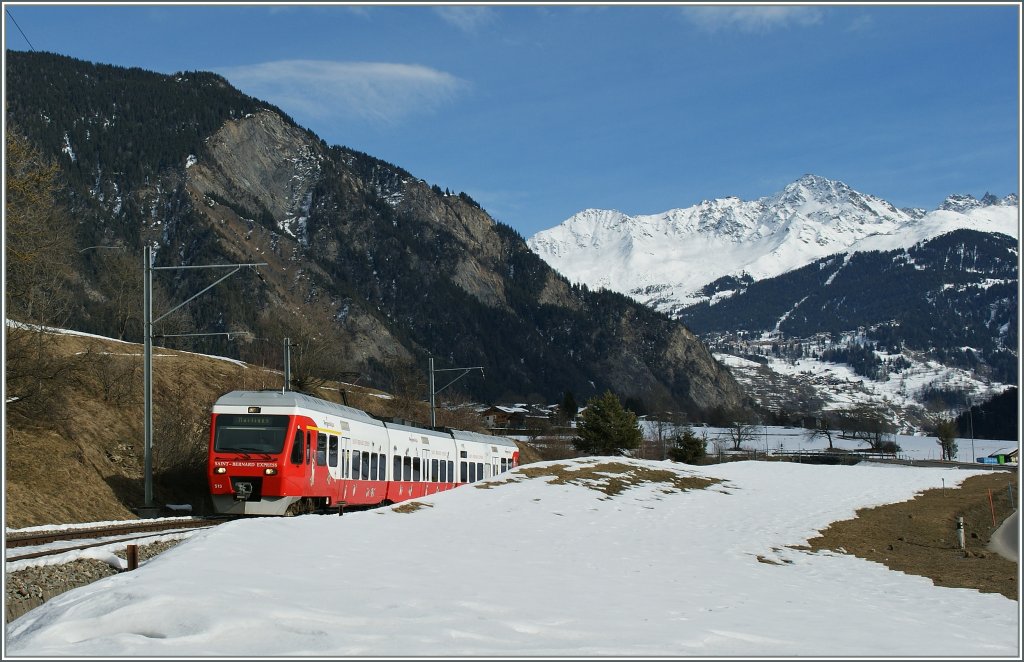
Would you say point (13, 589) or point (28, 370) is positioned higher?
point (28, 370)

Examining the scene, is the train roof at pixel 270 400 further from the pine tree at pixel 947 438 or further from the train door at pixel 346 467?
the pine tree at pixel 947 438

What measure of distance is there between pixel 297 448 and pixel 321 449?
1446 millimetres

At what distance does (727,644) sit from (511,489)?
26.7 meters

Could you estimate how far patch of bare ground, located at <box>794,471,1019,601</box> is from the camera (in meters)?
24.4

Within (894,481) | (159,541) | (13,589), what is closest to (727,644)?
(13,589)

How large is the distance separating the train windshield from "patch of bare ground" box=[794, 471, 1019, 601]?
15.9 meters

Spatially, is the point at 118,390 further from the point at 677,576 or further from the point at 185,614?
the point at 185,614

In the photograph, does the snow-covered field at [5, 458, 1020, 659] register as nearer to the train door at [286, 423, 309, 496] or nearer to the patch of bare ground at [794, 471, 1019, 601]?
the patch of bare ground at [794, 471, 1019, 601]

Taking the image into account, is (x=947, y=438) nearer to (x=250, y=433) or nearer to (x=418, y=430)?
(x=418, y=430)

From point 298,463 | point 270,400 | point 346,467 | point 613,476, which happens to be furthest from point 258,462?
point 613,476

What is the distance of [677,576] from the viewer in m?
20.2

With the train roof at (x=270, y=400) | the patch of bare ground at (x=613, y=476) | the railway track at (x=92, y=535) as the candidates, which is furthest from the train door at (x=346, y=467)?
the patch of bare ground at (x=613, y=476)

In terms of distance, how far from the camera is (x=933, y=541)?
3572 centimetres

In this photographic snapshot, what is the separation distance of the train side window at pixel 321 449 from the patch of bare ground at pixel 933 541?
14583mm
